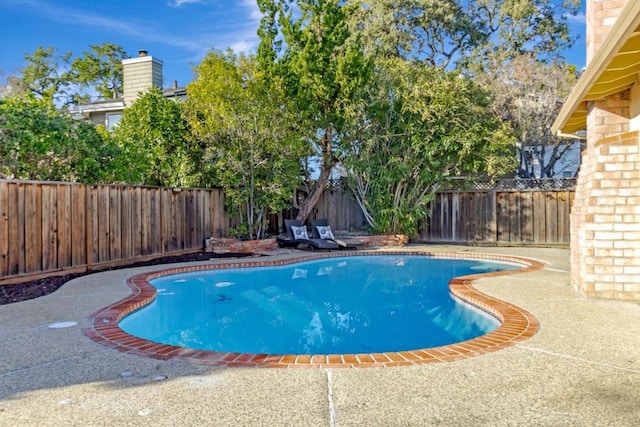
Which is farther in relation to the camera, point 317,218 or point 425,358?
point 317,218

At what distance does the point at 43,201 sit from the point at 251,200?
18.7 ft

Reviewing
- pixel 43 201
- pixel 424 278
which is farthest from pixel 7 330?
pixel 424 278

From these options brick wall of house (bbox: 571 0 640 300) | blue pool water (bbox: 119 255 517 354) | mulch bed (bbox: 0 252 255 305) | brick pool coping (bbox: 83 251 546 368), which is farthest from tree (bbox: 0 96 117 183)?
brick wall of house (bbox: 571 0 640 300)

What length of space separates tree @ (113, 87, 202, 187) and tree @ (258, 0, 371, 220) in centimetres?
312

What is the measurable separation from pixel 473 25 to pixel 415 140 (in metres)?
12.7

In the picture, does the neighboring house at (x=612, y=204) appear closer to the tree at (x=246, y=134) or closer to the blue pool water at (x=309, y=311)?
the blue pool water at (x=309, y=311)

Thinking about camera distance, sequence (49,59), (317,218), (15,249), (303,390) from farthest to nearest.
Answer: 1. (49,59)
2. (317,218)
3. (15,249)
4. (303,390)

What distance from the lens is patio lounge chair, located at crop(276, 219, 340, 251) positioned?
525 inches

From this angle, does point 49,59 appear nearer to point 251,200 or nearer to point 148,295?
point 251,200

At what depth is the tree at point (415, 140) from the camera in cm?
1359

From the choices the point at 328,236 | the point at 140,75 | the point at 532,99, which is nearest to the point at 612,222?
the point at 328,236

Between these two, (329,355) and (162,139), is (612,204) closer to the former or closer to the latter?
(329,355)

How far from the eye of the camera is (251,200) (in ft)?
42.9

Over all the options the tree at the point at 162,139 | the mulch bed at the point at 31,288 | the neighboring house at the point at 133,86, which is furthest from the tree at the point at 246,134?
the neighboring house at the point at 133,86
